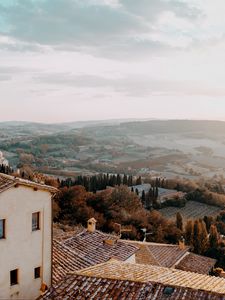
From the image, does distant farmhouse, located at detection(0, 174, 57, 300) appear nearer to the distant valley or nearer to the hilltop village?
the hilltop village

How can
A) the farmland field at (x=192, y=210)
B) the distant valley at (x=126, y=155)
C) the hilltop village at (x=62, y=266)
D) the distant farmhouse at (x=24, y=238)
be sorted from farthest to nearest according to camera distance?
the distant valley at (x=126, y=155) → the farmland field at (x=192, y=210) → the distant farmhouse at (x=24, y=238) → the hilltop village at (x=62, y=266)

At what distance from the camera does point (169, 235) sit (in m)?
47.4

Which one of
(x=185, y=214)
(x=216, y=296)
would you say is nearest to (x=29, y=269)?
(x=216, y=296)

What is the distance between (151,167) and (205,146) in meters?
40.8

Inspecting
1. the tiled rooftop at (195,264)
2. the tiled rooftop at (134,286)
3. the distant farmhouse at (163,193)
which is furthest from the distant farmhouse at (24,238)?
the distant farmhouse at (163,193)

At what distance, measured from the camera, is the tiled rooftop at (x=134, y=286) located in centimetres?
1190

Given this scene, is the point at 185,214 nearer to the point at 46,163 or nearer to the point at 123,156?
the point at 46,163

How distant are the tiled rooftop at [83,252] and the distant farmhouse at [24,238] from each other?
116cm

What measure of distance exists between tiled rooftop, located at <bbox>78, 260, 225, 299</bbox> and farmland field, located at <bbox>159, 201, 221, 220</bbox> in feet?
163

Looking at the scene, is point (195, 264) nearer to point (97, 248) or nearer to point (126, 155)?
point (97, 248)

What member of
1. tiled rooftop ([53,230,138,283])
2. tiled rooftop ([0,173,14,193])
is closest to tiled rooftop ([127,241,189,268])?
tiled rooftop ([53,230,138,283])

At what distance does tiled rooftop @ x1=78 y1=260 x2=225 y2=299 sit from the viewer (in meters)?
12.8

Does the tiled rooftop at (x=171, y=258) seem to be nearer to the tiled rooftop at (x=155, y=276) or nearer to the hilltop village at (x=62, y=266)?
the hilltop village at (x=62, y=266)

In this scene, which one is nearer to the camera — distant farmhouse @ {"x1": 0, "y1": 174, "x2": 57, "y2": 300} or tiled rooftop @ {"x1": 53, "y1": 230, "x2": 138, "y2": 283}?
distant farmhouse @ {"x1": 0, "y1": 174, "x2": 57, "y2": 300}
